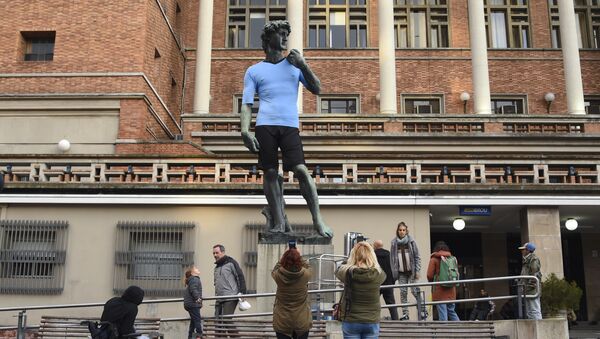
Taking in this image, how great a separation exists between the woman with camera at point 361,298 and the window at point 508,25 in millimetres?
27926

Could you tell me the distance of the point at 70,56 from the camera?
23797 millimetres

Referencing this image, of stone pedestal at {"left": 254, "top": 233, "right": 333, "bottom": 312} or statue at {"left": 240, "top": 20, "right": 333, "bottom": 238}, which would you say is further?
stone pedestal at {"left": 254, "top": 233, "right": 333, "bottom": 312}

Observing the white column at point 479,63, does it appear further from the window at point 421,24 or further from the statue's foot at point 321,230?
the statue's foot at point 321,230

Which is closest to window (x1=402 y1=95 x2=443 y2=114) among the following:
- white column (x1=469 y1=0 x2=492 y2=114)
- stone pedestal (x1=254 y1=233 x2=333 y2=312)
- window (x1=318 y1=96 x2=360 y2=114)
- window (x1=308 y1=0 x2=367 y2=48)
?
window (x1=318 y1=96 x2=360 y2=114)

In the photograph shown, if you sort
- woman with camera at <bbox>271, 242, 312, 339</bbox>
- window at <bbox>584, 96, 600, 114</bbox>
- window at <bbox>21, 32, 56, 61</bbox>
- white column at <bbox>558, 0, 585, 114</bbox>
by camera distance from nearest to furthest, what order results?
woman with camera at <bbox>271, 242, 312, 339</bbox>
window at <bbox>21, 32, 56, 61</bbox>
white column at <bbox>558, 0, 585, 114</bbox>
window at <bbox>584, 96, 600, 114</bbox>

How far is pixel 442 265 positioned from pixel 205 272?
760 centimetres

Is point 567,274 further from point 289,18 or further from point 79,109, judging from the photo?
point 79,109

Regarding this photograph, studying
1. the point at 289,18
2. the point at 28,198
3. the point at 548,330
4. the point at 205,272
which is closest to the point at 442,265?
the point at 548,330

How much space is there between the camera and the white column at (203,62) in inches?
1074

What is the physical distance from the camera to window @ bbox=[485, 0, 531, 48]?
3281cm

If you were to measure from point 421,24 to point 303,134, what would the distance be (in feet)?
38.9

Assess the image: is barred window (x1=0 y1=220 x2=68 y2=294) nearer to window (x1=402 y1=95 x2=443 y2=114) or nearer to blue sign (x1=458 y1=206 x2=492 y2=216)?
blue sign (x1=458 y1=206 x2=492 y2=216)

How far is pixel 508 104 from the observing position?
105 feet

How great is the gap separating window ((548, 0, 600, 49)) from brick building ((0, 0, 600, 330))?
0.11m
